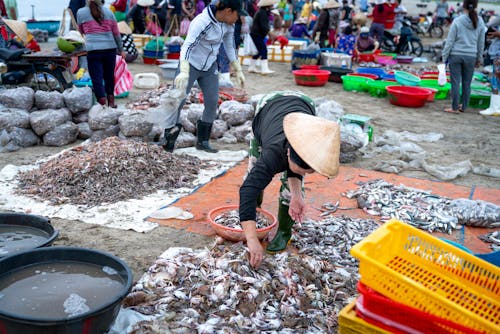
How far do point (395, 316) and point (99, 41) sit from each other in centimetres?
579

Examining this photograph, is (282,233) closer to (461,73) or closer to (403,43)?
(461,73)

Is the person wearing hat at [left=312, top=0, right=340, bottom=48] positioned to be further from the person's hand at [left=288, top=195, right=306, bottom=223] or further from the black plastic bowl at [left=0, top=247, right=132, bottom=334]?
the black plastic bowl at [left=0, top=247, right=132, bottom=334]

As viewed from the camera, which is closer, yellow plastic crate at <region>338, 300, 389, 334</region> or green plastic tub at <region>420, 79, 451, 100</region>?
yellow plastic crate at <region>338, 300, 389, 334</region>

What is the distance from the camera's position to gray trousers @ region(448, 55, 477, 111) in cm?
827

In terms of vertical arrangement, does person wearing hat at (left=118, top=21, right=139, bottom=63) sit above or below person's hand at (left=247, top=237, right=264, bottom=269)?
above

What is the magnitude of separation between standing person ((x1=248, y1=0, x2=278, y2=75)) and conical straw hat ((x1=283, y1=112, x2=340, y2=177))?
8782mm

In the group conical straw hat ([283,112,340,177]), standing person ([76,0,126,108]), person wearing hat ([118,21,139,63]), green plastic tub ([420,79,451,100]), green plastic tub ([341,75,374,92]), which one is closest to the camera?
conical straw hat ([283,112,340,177])

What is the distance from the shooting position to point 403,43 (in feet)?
52.9

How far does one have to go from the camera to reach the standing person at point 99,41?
663 centimetres

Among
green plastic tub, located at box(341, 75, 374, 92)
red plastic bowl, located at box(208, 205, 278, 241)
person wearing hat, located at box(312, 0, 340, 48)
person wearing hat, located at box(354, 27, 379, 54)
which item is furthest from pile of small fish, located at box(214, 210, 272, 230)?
person wearing hat, located at box(354, 27, 379, 54)

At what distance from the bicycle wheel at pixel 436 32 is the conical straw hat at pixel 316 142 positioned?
2102cm

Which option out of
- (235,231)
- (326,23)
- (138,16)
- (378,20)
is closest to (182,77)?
(235,231)

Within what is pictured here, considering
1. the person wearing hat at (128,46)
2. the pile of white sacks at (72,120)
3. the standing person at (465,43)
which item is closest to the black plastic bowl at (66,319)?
the pile of white sacks at (72,120)

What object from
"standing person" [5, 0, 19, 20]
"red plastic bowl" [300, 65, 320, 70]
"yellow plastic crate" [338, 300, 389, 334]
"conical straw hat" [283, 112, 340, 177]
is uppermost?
"standing person" [5, 0, 19, 20]
